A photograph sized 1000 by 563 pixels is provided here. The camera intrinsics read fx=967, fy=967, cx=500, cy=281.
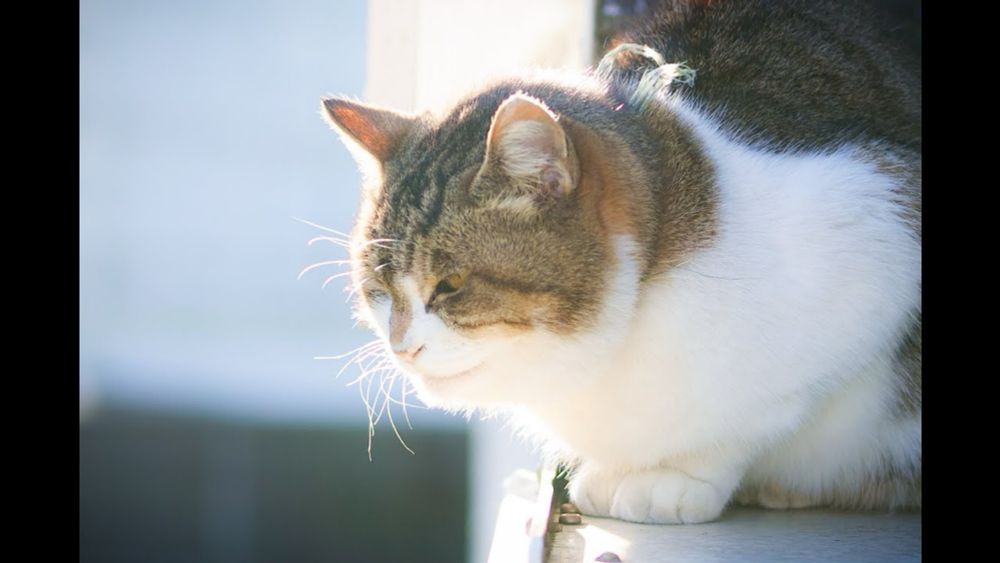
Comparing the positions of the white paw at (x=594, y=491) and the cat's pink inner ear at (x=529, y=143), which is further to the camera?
the white paw at (x=594, y=491)

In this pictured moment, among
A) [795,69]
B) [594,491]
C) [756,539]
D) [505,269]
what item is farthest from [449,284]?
[795,69]

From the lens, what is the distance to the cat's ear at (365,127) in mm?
1195

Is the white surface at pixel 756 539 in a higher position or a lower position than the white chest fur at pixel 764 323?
lower

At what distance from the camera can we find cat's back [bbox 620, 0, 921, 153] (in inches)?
49.6

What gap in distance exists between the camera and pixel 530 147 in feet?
3.32

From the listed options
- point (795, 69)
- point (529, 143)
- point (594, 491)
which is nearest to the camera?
point (529, 143)

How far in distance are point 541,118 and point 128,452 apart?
84.4 inches

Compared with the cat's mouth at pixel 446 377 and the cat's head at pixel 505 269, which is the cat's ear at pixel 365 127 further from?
the cat's mouth at pixel 446 377

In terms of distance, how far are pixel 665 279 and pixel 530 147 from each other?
235 mm

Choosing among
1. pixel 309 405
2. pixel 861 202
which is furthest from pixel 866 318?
pixel 309 405

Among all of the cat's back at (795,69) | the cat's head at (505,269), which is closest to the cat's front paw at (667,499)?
the cat's head at (505,269)

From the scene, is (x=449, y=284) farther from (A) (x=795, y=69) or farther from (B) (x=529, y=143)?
(A) (x=795, y=69)

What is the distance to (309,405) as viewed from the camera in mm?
2369
